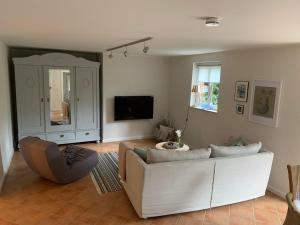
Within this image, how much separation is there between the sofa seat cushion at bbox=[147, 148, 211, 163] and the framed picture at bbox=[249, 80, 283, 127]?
4.56 ft

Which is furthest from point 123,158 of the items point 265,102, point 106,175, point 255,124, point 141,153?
point 265,102

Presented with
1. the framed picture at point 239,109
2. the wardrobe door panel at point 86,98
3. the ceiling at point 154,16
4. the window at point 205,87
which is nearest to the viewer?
the ceiling at point 154,16

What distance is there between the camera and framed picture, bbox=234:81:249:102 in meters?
4.27

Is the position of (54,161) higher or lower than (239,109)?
lower

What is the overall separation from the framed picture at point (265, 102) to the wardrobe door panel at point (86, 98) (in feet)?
11.8

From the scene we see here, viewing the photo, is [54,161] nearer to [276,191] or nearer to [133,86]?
[133,86]

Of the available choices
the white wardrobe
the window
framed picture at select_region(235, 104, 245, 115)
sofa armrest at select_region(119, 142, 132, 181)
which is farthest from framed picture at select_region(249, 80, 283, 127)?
the white wardrobe

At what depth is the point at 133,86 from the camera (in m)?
6.40

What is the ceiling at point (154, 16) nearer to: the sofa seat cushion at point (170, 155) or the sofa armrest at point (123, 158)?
the sofa seat cushion at point (170, 155)

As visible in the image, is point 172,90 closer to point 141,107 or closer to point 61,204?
point 141,107

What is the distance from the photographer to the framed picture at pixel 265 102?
12.2ft

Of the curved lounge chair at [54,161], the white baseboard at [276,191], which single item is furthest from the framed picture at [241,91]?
the curved lounge chair at [54,161]

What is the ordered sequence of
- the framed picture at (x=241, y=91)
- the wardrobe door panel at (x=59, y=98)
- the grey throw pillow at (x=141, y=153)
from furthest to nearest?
the wardrobe door panel at (x=59, y=98) < the framed picture at (x=241, y=91) < the grey throw pillow at (x=141, y=153)

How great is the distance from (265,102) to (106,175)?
297 centimetres
